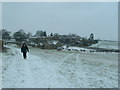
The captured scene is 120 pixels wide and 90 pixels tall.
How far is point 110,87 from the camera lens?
8.19m

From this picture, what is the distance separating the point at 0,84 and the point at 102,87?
397cm

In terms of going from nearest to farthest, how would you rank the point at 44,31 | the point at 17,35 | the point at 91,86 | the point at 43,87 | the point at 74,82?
the point at 43,87
the point at 91,86
the point at 74,82
the point at 17,35
the point at 44,31

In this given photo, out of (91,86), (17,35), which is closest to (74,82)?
(91,86)

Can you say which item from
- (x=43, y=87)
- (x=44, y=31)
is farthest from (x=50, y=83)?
(x=44, y=31)

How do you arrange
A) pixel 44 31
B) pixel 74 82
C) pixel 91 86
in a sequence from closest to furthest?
1. pixel 91 86
2. pixel 74 82
3. pixel 44 31

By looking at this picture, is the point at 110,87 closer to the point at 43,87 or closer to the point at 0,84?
the point at 43,87

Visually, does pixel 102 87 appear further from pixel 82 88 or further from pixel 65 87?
pixel 65 87

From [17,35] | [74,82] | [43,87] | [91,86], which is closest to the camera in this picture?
[43,87]

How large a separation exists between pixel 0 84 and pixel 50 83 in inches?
76.9

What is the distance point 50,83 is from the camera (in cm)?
838

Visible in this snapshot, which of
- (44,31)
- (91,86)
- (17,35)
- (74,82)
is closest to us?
Result: (91,86)

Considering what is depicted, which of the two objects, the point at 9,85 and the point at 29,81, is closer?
the point at 9,85

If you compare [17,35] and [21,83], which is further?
[17,35]

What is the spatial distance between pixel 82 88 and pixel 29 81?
227cm
